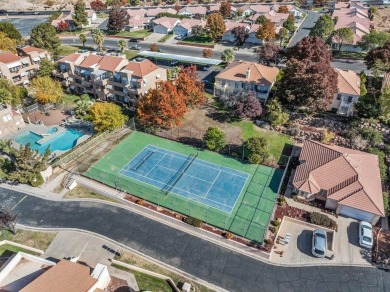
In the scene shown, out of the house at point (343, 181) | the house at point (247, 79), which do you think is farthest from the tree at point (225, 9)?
the house at point (343, 181)

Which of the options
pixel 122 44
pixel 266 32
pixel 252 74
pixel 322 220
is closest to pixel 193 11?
pixel 266 32

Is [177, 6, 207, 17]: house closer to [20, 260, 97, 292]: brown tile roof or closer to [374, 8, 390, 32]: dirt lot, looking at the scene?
[374, 8, 390, 32]: dirt lot

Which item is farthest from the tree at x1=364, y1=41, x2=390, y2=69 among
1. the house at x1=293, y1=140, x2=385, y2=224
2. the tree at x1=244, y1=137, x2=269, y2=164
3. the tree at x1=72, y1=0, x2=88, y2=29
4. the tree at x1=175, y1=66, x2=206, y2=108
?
the tree at x1=72, y1=0, x2=88, y2=29

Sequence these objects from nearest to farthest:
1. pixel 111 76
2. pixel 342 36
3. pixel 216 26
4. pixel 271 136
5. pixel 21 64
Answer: pixel 271 136
pixel 111 76
pixel 21 64
pixel 342 36
pixel 216 26

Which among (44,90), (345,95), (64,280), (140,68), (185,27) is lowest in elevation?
(64,280)

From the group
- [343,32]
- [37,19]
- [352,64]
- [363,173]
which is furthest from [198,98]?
[37,19]

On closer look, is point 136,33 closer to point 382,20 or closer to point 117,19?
point 117,19

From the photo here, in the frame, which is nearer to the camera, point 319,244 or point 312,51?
point 319,244

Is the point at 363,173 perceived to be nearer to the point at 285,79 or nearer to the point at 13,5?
the point at 285,79
